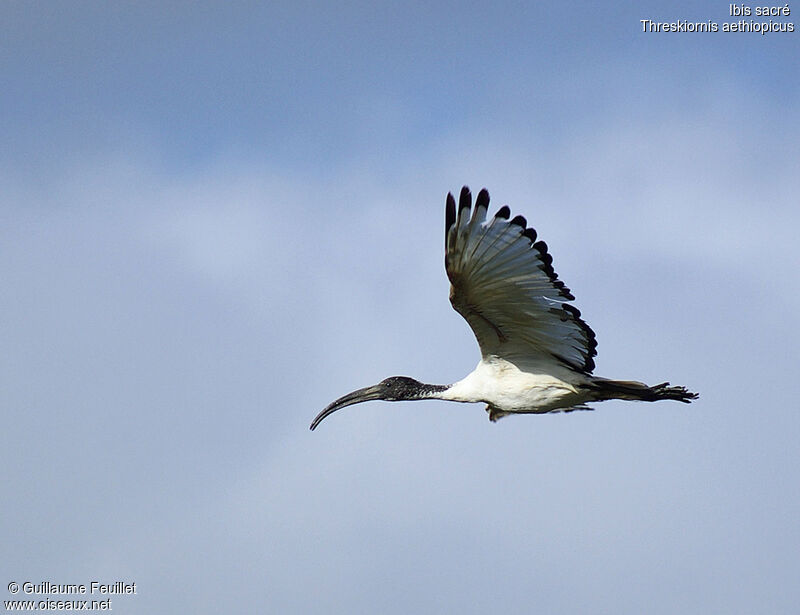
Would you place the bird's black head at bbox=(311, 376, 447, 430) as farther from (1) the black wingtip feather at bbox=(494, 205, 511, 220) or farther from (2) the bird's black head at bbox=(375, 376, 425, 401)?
(1) the black wingtip feather at bbox=(494, 205, 511, 220)

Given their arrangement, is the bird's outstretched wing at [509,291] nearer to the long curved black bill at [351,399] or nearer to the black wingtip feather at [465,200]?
the black wingtip feather at [465,200]

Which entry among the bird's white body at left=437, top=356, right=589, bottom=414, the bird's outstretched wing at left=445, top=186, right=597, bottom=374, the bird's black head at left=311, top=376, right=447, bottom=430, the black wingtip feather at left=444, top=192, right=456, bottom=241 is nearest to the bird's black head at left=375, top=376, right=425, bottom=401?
the bird's black head at left=311, top=376, right=447, bottom=430

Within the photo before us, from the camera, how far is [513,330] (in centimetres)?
1261

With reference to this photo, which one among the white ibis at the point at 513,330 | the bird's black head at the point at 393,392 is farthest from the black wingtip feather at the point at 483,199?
the bird's black head at the point at 393,392

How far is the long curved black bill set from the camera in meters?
14.6

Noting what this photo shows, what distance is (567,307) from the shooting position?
12.0 m

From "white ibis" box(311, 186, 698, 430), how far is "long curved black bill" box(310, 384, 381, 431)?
0.03 m

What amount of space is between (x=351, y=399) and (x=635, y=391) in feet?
12.8

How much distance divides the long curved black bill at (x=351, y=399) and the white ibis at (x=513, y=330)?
0.09 ft

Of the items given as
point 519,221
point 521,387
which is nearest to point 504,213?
point 519,221

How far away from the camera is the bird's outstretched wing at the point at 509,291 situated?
11.1 meters

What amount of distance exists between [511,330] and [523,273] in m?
1.20

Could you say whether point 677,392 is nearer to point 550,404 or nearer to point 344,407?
point 550,404

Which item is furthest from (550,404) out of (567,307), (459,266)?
(459,266)
